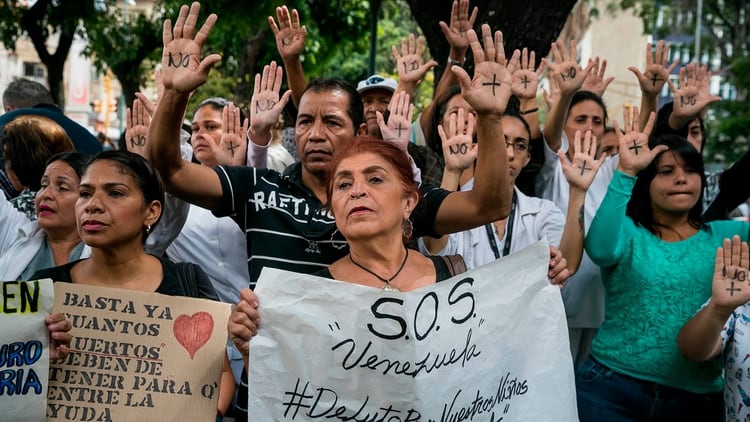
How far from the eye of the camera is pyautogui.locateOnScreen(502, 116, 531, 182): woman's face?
14.4 feet

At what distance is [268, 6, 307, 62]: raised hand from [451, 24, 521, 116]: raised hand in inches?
69.2

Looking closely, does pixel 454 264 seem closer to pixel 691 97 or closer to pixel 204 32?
pixel 204 32

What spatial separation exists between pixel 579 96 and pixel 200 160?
221cm

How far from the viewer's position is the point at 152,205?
3475 mm

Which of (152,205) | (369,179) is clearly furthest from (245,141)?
(369,179)

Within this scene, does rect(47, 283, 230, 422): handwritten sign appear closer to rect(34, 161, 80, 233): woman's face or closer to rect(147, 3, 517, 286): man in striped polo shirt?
rect(147, 3, 517, 286): man in striped polo shirt

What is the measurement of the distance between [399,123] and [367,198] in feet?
2.82

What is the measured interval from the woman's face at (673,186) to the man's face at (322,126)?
148 cm

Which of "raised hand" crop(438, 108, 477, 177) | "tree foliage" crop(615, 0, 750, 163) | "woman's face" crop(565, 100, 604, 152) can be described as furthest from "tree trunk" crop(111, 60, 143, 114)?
"tree foliage" crop(615, 0, 750, 163)

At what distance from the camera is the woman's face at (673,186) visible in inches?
168

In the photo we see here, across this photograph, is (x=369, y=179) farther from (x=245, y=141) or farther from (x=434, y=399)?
(x=245, y=141)

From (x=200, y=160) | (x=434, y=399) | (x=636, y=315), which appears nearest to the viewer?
(x=434, y=399)

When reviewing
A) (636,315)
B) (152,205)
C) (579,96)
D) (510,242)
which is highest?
(579,96)

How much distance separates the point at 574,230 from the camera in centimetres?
403
